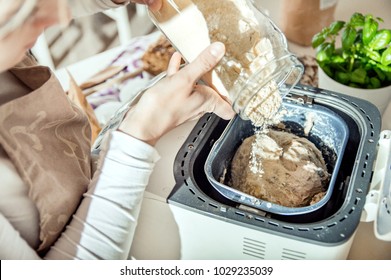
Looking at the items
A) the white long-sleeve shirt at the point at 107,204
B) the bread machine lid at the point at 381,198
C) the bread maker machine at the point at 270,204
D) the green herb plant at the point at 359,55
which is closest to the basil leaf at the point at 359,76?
the green herb plant at the point at 359,55

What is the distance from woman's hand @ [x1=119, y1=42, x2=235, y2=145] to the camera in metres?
0.61

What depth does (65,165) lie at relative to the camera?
2.11 ft

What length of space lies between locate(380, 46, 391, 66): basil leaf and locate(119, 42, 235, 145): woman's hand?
1.32 ft

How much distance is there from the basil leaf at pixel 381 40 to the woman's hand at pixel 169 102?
1.30ft

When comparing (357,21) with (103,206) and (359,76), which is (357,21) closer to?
(359,76)

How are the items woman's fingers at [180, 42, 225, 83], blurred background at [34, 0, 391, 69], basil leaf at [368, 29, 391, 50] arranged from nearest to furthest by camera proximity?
woman's fingers at [180, 42, 225, 83] → blurred background at [34, 0, 391, 69] → basil leaf at [368, 29, 391, 50]

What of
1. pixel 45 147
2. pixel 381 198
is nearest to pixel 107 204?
pixel 45 147

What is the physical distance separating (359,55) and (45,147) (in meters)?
0.63

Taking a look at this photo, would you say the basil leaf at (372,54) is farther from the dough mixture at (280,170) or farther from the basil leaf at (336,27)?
the dough mixture at (280,170)

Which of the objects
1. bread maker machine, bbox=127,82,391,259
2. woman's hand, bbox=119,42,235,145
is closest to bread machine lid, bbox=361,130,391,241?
bread maker machine, bbox=127,82,391,259

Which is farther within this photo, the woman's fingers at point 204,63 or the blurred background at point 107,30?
the blurred background at point 107,30

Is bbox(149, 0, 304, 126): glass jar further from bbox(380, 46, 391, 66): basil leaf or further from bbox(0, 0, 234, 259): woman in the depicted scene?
bbox(380, 46, 391, 66): basil leaf

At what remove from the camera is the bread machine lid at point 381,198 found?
0.60 m

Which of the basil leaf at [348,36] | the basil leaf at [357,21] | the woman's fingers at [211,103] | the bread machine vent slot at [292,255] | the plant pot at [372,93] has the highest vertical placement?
the woman's fingers at [211,103]
